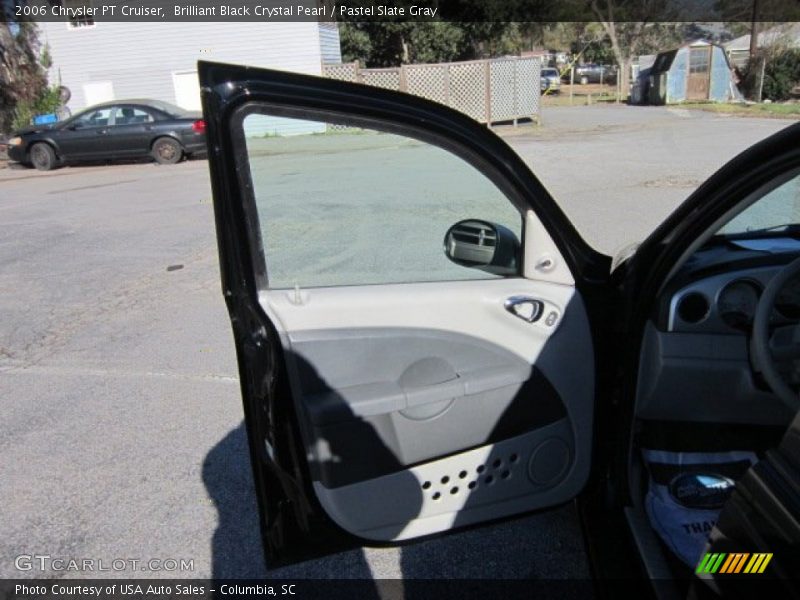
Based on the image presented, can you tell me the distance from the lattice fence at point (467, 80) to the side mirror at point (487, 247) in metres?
16.6

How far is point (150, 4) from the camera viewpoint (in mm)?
20516

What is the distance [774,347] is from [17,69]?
23986mm

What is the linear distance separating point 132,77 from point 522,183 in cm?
2262

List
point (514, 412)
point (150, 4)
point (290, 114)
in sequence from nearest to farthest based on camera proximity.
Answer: point (290, 114) < point (514, 412) < point (150, 4)

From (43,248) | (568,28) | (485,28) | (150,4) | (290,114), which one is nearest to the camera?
(290,114)

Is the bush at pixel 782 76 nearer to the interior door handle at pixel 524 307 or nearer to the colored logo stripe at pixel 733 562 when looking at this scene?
the interior door handle at pixel 524 307

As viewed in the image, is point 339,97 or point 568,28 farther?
point 568,28

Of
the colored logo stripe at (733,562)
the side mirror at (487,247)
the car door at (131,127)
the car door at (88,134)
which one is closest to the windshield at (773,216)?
the side mirror at (487,247)

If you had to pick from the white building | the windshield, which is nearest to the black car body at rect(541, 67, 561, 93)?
the white building

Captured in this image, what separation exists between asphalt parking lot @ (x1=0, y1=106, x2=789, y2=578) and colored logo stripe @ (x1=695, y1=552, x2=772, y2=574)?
1077 mm

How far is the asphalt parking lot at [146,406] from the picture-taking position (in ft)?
8.46

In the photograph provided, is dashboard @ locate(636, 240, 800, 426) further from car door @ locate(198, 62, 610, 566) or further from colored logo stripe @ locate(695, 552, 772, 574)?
colored logo stripe @ locate(695, 552, 772, 574)

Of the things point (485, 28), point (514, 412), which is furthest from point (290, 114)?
point (485, 28)

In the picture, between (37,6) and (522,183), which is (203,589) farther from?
(37,6)
